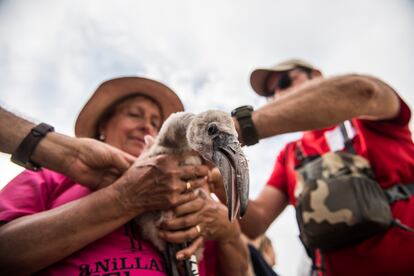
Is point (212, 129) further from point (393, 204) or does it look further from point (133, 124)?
point (393, 204)

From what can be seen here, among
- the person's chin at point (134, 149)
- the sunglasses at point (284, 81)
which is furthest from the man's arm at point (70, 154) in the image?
the sunglasses at point (284, 81)

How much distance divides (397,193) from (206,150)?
4.47 feet

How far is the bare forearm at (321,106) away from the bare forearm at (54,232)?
3.09ft

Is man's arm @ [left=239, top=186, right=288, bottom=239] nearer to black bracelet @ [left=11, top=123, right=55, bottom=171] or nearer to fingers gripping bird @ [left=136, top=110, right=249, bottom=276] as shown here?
fingers gripping bird @ [left=136, top=110, right=249, bottom=276]

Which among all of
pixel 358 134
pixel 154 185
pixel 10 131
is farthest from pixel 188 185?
pixel 358 134

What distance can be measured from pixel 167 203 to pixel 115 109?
1175 mm

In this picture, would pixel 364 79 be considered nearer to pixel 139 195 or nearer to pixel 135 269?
pixel 139 195

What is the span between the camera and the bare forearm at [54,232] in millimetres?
1474

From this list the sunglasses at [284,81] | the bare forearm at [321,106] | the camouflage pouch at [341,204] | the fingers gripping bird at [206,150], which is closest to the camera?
the fingers gripping bird at [206,150]

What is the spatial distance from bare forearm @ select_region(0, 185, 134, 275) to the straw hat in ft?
7.68

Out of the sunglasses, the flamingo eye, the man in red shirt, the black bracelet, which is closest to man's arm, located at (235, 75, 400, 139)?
the man in red shirt

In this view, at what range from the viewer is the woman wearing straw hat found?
58.4 inches

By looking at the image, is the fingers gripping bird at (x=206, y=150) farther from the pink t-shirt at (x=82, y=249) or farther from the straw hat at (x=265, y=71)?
the straw hat at (x=265, y=71)

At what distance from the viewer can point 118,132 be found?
2377mm
